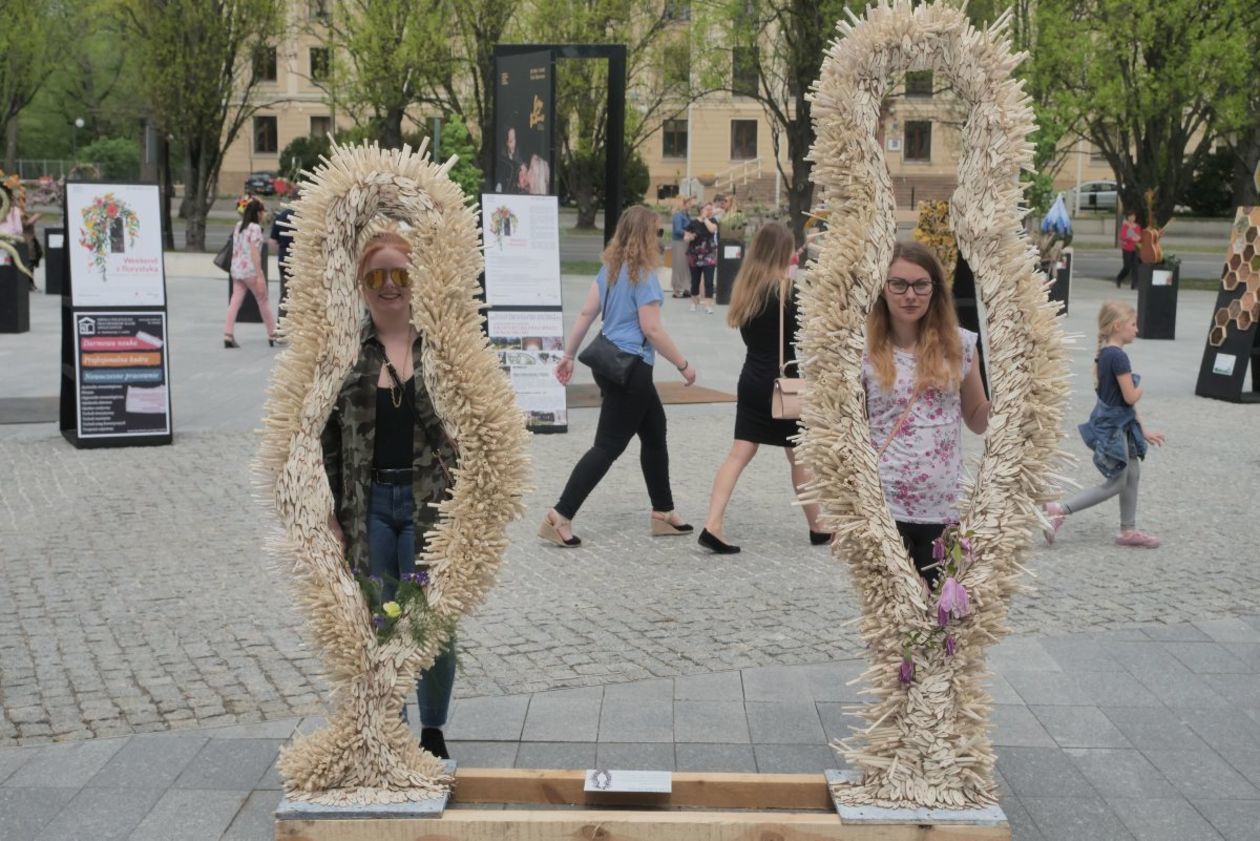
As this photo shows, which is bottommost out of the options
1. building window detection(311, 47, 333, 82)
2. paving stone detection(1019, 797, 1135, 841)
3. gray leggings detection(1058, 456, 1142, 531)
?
paving stone detection(1019, 797, 1135, 841)

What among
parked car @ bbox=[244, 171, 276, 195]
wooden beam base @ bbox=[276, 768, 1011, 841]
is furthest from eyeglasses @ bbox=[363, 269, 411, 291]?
parked car @ bbox=[244, 171, 276, 195]

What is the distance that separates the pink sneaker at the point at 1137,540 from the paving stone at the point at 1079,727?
2.97 meters

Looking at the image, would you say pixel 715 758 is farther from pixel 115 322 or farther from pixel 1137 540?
pixel 115 322

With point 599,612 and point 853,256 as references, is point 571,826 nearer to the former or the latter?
point 853,256

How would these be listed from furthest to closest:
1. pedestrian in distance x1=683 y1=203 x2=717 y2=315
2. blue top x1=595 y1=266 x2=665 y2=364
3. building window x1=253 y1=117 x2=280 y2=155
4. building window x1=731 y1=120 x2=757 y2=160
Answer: building window x1=253 y1=117 x2=280 y2=155, building window x1=731 y1=120 x2=757 y2=160, pedestrian in distance x1=683 y1=203 x2=717 y2=315, blue top x1=595 y1=266 x2=665 y2=364

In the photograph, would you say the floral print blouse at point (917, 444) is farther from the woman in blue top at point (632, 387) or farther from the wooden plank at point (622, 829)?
the woman in blue top at point (632, 387)

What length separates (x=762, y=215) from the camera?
3020 cm

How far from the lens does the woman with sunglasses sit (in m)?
4.42

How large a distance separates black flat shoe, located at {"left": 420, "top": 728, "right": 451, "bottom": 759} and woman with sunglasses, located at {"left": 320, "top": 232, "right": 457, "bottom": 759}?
294mm

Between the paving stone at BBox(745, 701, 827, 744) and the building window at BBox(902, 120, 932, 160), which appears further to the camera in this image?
the building window at BBox(902, 120, 932, 160)

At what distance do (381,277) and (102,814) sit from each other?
1898 millimetres

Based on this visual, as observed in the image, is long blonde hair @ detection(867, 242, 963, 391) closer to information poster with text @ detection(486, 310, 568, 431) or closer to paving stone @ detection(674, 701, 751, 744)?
paving stone @ detection(674, 701, 751, 744)

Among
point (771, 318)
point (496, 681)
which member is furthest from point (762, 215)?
point (496, 681)

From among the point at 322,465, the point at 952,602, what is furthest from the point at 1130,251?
the point at 322,465
